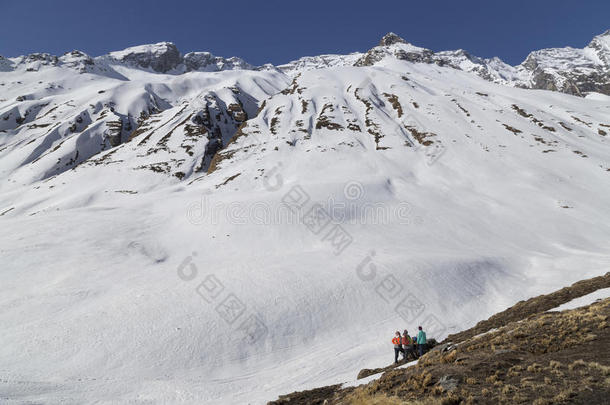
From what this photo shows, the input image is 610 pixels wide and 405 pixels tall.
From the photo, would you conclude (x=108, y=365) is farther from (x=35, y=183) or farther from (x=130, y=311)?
(x=35, y=183)

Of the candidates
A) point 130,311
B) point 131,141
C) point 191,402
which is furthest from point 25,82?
point 191,402

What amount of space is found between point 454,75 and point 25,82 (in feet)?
754

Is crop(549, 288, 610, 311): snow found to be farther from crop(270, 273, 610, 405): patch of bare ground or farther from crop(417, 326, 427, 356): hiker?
crop(417, 326, 427, 356): hiker

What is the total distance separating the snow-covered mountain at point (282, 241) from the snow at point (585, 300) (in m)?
7.09

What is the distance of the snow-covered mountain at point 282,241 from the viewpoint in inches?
756

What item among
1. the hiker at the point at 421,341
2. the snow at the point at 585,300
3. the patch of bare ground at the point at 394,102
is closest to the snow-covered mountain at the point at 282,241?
the patch of bare ground at the point at 394,102

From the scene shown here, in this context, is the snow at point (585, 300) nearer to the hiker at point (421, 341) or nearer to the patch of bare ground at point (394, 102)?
the hiker at point (421, 341)

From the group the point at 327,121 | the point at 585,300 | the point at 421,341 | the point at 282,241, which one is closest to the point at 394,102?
the point at 327,121

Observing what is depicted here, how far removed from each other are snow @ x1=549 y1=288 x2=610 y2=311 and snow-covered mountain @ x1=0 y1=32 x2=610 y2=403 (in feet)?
23.3

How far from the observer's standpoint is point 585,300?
1659 cm

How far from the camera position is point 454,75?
158625 mm

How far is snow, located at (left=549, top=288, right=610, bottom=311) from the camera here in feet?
52.9

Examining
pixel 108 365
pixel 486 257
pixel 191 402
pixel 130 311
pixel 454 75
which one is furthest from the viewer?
pixel 454 75

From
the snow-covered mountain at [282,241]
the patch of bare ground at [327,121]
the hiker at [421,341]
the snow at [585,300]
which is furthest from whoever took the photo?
the patch of bare ground at [327,121]
